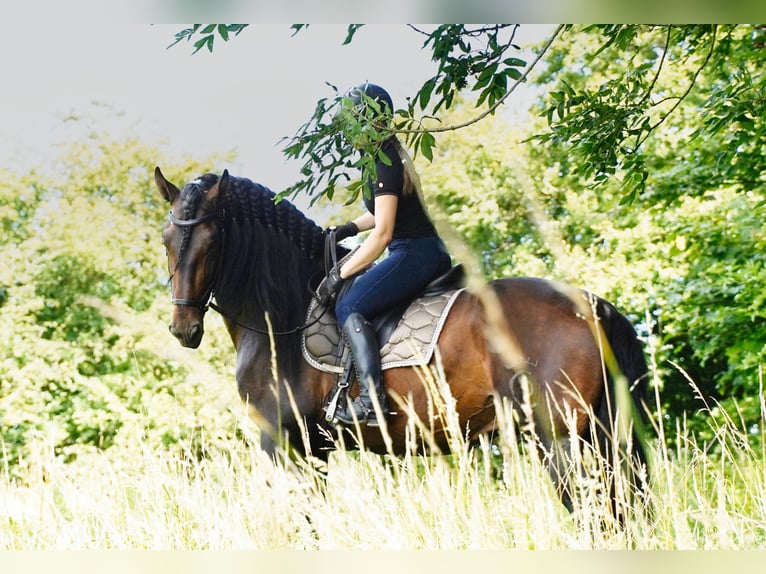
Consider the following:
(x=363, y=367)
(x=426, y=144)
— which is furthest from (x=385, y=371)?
(x=426, y=144)

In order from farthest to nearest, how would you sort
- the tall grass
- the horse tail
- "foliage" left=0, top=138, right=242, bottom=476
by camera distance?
"foliage" left=0, top=138, right=242, bottom=476
the horse tail
the tall grass

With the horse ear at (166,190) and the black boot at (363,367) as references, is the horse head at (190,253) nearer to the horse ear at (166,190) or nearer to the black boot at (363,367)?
the horse ear at (166,190)

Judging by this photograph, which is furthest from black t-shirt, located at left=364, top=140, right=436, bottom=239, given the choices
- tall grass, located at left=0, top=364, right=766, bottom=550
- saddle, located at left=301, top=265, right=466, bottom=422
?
tall grass, located at left=0, top=364, right=766, bottom=550

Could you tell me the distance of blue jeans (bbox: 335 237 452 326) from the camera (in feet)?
9.81

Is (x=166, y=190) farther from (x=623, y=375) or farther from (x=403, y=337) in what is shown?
(x=623, y=375)

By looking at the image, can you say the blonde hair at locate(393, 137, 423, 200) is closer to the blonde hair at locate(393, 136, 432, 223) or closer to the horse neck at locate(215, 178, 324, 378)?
the blonde hair at locate(393, 136, 432, 223)

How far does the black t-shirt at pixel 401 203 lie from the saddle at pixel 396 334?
200mm

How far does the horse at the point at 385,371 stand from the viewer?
2.80 meters

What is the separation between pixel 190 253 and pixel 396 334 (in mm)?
800

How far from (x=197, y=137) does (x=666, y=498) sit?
23.4 feet

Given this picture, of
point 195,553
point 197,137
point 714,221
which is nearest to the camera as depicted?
point 195,553

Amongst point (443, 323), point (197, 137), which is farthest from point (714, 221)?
point (197, 137)
